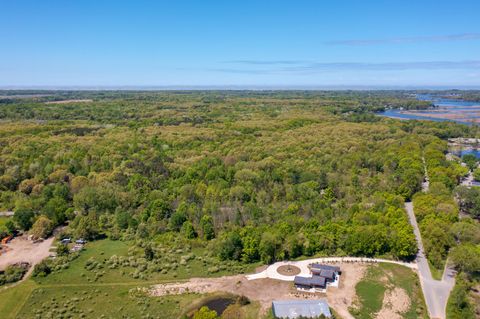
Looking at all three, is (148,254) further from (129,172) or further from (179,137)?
(179,137)

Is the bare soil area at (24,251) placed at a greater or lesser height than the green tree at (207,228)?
lesser

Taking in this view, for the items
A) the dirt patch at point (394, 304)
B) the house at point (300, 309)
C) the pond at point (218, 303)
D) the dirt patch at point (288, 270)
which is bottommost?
the pond at point (218, 303)

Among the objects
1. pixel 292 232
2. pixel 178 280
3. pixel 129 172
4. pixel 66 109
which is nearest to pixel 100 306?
pixel 178 280

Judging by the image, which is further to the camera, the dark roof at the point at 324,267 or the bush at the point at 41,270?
the bush at the point at 41,270

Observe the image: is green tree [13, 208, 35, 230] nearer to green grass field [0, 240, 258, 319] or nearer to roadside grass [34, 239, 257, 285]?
roadside grass [34, 239, 257, 285]

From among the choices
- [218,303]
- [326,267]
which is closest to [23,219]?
[218,303]

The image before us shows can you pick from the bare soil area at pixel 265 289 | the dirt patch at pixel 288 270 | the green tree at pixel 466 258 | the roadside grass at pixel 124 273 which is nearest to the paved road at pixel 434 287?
the green tree at pixel 466 258

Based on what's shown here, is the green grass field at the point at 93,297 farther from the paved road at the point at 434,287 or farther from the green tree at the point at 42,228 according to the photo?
the paved road at the point at 434,287
